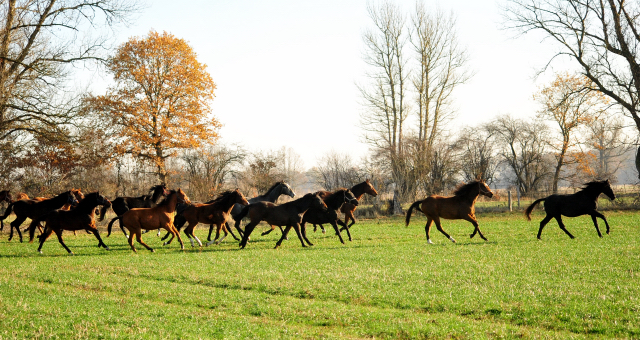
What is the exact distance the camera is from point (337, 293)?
848 cm

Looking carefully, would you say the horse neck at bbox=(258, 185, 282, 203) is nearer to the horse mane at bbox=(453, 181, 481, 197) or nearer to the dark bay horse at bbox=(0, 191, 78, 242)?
the dark bay horse at bbox=(0, 191, 78, 242)

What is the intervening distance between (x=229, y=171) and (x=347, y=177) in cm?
1196

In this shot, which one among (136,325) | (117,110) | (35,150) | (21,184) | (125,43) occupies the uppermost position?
(125,43)

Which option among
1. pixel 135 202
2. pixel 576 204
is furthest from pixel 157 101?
pixel 576 204

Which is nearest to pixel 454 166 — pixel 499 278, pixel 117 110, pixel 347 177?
pixel 347 177

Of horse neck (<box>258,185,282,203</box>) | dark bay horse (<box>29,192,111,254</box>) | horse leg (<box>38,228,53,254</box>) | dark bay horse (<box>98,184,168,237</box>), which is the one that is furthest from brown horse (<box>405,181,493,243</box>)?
horse leg (<box>38,228,53,254</box>)

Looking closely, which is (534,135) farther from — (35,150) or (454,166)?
(35,150)

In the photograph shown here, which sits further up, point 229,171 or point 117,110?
point 117,110

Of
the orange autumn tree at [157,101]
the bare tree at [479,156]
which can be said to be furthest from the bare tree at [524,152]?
the orange autumn tree at [157,101]

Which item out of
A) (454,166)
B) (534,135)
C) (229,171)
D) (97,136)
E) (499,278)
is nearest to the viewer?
(499,278)

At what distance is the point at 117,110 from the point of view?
33.5 m

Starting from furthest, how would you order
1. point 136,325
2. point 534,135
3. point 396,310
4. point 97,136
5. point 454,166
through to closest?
point 534,135 < point 454,166 < point 97,136 < point 396,310 < point 136,325

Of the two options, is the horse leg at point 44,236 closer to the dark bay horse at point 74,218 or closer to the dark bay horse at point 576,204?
A: the dark bay horse at point 74,218

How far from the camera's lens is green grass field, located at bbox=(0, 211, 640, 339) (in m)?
6.43
